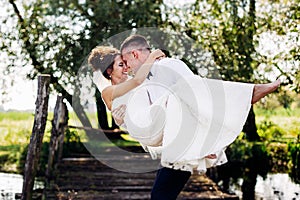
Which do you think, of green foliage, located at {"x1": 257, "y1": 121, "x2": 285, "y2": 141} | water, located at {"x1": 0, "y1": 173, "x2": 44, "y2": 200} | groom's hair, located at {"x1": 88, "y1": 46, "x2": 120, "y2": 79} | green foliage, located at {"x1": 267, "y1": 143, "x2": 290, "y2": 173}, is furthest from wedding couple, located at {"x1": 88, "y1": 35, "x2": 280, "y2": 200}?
green foliage, located at {"x1": 257, "y1": 121, "x2": 285, "y2": 141}

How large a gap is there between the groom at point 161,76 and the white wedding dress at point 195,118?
0.19ft

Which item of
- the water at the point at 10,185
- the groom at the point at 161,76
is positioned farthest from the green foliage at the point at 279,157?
the groom at the point at 161,76

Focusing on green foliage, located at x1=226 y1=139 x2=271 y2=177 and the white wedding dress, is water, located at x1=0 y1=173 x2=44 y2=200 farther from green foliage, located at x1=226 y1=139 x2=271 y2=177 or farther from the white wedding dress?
the white wedding dress

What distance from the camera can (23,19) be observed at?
11367 millimetres

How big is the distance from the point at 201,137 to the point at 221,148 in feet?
0.38

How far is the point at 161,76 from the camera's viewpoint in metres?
3.34

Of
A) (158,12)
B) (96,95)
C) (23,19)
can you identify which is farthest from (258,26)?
(23,19)

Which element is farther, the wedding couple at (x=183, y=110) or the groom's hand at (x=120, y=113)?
the groom's hand at (x=120, y=113)

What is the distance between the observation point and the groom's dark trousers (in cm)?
338

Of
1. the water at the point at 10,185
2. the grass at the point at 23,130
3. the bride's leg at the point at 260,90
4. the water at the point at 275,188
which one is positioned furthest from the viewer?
the grass at the point at 23,130

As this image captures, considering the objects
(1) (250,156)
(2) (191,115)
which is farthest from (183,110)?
(1) (250,156)

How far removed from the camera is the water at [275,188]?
8492 mm

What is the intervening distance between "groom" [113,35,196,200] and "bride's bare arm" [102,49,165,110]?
0.05m

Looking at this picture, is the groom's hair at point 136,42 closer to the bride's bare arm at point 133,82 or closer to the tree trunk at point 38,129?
the bride's bare arm at point 133,82
